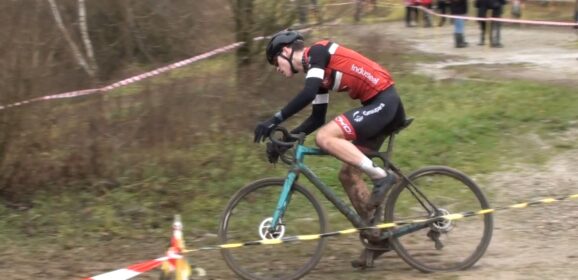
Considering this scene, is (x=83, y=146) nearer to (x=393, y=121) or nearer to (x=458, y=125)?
(x=393, y=121)

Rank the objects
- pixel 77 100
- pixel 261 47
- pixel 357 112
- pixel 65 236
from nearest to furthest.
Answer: pixel 357 112 → pixel 65 236 → pixel 77 100 → pixel 261 47

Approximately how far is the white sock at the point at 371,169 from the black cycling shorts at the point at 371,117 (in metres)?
0.18

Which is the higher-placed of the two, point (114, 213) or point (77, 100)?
point (77, 100)

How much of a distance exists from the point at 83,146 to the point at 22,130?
0.59 meters

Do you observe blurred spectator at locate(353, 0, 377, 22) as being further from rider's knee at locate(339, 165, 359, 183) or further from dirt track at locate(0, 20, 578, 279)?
rider's knee at locate(339, 165, 359, 183)

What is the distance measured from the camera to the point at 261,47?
28.3 ft

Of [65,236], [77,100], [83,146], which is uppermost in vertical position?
[77,100]

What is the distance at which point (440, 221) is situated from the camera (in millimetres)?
5535

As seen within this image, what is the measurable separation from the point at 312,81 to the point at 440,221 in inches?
58.3

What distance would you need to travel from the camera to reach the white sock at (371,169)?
522 cm

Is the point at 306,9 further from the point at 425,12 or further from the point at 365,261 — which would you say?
the point at 425,12

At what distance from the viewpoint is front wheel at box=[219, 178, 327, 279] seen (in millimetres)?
5367

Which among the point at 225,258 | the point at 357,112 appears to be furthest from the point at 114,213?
the point at 357,112

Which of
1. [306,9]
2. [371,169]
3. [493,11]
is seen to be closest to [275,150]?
[371,169]
